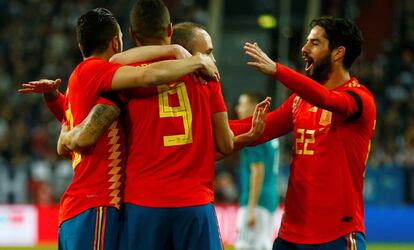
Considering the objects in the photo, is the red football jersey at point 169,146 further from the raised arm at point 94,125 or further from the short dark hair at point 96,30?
the short dark hair at point 96,30

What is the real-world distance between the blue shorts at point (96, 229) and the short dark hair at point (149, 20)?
1028 mm

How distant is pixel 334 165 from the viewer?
5688 millimetres

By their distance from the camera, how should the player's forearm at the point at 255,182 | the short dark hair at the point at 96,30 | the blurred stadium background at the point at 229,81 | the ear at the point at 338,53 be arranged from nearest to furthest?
1. the short dark hair at the point at 96,30
2. the ear at the point at 338,53
3. the player's forearm at the point at 255,182
4. the blurred stadium background at the point at 229,81

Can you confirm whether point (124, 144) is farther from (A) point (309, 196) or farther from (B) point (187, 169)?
(A) point (309, 196)

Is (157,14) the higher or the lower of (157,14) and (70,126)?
the higher

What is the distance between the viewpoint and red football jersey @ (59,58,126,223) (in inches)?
215

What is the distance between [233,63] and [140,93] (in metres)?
14.8

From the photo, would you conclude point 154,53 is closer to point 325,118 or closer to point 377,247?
point 325,118

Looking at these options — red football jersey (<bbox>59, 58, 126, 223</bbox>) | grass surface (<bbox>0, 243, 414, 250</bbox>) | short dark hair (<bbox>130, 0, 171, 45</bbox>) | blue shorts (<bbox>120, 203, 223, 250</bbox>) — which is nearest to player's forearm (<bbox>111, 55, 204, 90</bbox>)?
red football jersey (<bbox>59, 58, 126, 223</bbox>)

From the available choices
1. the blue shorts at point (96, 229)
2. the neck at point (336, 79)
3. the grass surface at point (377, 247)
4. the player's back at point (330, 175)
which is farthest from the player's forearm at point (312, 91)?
the grass surface at point (377, 247)

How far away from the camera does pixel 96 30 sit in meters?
5.60

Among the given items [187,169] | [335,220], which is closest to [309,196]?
[335,220]

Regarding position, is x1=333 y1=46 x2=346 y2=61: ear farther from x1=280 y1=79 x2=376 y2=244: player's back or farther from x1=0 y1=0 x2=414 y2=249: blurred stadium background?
x1=0 y1=0 x2=414 y2=249: blurred stadium background

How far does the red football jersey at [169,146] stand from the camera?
535cm
